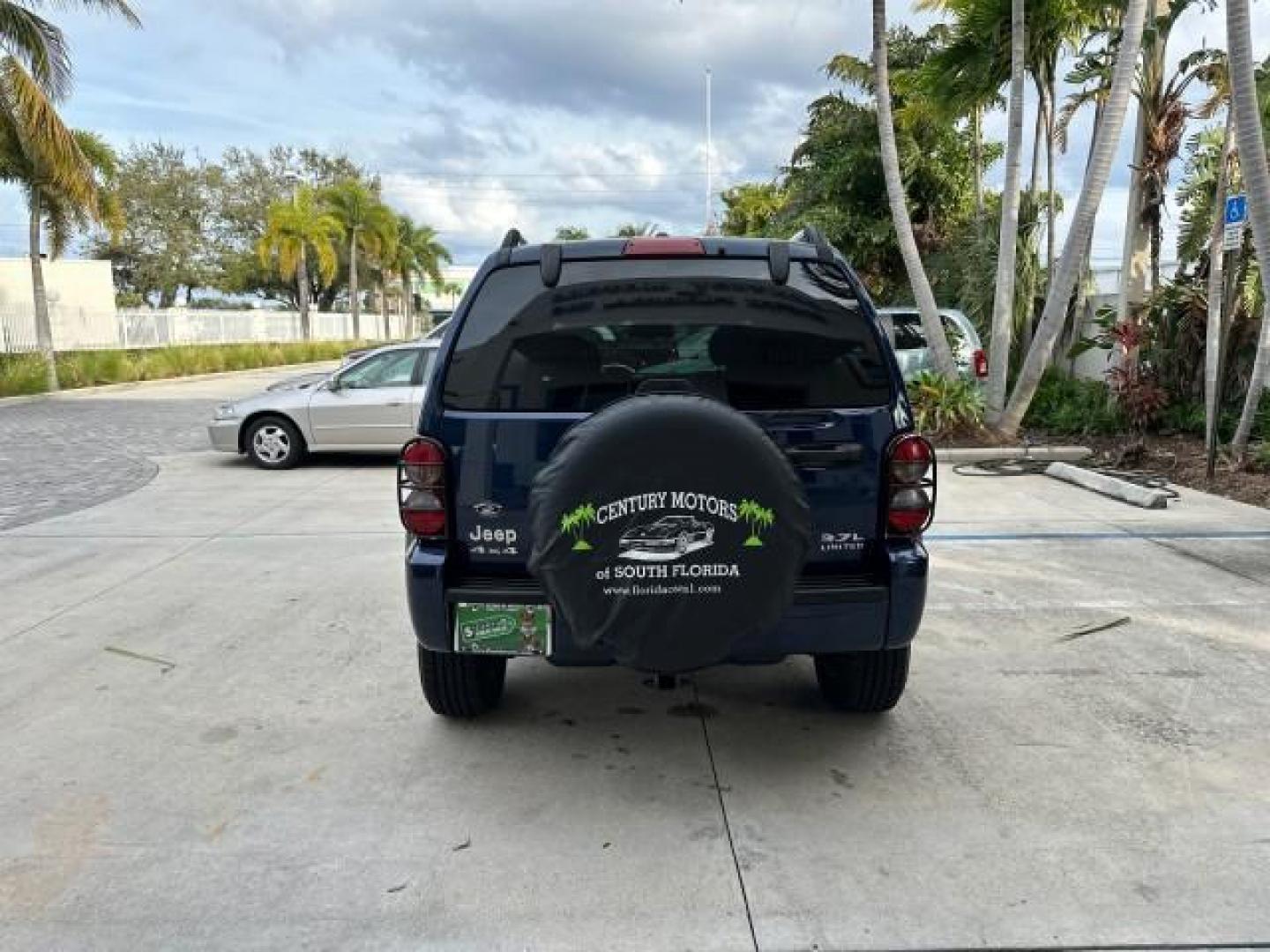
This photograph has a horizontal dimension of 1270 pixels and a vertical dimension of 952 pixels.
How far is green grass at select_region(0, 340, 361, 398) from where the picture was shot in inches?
823

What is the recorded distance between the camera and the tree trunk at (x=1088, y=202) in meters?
9.13

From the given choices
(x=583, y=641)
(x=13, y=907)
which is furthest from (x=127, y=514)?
(x=583, y=641)

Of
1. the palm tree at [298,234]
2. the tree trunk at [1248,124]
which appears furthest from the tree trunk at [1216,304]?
the palm tree at [298,234]

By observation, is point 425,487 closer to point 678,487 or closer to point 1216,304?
point 678,487

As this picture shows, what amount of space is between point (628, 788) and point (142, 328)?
34618 millimetres

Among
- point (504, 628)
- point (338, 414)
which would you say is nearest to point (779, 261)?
point (504, 628)

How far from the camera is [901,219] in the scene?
1196 cm

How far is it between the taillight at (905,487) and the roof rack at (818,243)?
2.49 feet

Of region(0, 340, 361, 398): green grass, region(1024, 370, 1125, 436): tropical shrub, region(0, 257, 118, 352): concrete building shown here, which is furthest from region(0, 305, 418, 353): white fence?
region(1024, 370, 1125, 436): tropical shrub

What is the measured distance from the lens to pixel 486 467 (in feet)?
10.8

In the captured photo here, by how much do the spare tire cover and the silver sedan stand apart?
26.5 feet

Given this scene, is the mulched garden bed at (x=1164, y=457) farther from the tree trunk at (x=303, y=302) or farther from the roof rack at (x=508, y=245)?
the tree trunk at (x=303, y=302)

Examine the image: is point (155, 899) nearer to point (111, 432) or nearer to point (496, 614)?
point (496, 614)

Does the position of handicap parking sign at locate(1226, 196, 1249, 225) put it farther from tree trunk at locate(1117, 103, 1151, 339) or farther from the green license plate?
the green license plate
